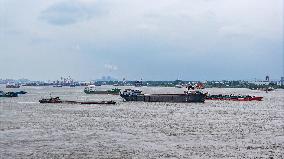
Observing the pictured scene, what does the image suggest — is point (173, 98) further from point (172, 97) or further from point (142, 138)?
point (142, 138)

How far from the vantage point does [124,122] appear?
3312 inches

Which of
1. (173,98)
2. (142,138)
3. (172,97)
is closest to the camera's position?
(142,138)

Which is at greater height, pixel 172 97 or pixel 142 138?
pixel 172 97

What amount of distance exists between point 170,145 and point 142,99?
104 meters

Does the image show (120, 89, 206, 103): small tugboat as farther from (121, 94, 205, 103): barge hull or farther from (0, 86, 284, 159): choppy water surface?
(0, 86, 284, 159): choppy water surface

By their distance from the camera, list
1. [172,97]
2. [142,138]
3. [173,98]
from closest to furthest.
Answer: [142,138]
[173,98]
[172,97]

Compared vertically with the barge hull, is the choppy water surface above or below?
below

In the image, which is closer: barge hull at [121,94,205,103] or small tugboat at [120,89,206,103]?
barge hull at [121,94,205,103]

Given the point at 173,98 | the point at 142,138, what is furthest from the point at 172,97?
the point at 142,138

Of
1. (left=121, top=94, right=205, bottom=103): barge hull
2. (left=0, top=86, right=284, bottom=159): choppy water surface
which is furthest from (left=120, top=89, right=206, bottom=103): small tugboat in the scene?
(left=0, top=86, right=284, bottom=159): choppy water surface

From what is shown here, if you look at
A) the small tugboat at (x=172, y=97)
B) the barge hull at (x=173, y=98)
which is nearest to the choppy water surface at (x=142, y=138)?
the barge hull at (x=173, y=98)

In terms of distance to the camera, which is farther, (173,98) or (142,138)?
(173,98)

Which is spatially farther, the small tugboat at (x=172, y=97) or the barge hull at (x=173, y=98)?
the small tugboat at (x=172, y=97)

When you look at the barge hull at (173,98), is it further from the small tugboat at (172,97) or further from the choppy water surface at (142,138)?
the choppy water surface at (142,138)
